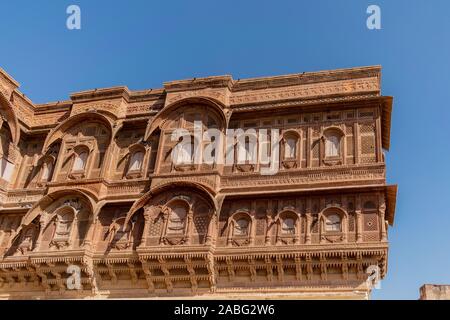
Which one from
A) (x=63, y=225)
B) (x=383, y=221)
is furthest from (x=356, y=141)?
(x=63, y=225)

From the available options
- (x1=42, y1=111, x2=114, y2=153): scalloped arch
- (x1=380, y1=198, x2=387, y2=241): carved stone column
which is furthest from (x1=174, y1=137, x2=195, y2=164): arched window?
(x1=380, y1=198, x2=387, y2=241): carved stone column

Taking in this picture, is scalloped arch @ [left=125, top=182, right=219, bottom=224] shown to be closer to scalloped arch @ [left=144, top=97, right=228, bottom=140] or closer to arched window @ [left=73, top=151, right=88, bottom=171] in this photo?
scalloped arch @ [left=144, top=97, right=228, bottom=140]

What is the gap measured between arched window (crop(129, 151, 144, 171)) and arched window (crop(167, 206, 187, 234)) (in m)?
2.50

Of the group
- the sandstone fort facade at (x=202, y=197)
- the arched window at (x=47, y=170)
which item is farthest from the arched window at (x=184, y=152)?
the arched window at (x=47, y=170)

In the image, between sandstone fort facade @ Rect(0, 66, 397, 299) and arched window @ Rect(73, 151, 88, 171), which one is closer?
sandstone fort facade @ Rect(0, 66, 397, 299)

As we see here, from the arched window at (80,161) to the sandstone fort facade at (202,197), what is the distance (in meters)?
0.04

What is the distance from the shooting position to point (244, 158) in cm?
1805

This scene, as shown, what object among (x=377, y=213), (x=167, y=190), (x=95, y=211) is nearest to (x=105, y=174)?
(x=95, y=211)

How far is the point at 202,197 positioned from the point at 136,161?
345cm

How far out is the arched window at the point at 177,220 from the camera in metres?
17.4

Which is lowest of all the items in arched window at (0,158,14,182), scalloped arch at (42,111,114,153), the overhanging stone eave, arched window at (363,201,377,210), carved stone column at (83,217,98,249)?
carved stone column at (83,217,98,249)

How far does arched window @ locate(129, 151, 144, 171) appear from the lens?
19.3 meters

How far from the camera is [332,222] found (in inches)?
634

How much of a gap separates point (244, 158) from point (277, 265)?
154 inches
